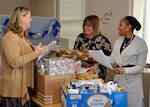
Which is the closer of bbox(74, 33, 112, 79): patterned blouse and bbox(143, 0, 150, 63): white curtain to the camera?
bbox(74, 33, 112, 79): patterned blouse

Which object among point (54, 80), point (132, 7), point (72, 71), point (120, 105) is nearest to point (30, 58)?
point (54, 80)

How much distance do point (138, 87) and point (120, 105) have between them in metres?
0.85

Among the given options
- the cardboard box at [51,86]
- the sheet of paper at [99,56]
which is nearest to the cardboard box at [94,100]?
the cardboard box at [51,86]

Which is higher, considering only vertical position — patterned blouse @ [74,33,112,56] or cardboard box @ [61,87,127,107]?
patterned blouse @ [74,33,112,56]

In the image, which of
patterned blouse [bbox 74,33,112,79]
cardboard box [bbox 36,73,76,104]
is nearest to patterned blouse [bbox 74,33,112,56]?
patterned blouse [bbox 74,33,112,79]

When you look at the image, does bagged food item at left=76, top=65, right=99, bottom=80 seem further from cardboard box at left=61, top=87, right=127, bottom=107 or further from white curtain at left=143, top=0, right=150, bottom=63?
white curtain at left=143, top=0, right=150, bottom=63

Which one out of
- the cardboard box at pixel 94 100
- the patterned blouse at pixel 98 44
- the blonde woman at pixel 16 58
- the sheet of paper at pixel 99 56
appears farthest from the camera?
the patterned blouse at pixel 98 44

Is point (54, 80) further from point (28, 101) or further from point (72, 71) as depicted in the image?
point (28, 101)

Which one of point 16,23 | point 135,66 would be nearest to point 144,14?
point 135,66

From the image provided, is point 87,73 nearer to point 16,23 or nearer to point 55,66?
point 55,66

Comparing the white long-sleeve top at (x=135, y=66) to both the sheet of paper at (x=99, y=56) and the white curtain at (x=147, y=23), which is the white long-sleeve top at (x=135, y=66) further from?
the white curtain at (x=147, y=23)

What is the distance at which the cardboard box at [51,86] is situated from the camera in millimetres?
1884

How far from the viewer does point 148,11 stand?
294 centimetres

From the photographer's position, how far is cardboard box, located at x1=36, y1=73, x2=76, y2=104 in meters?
1.88
